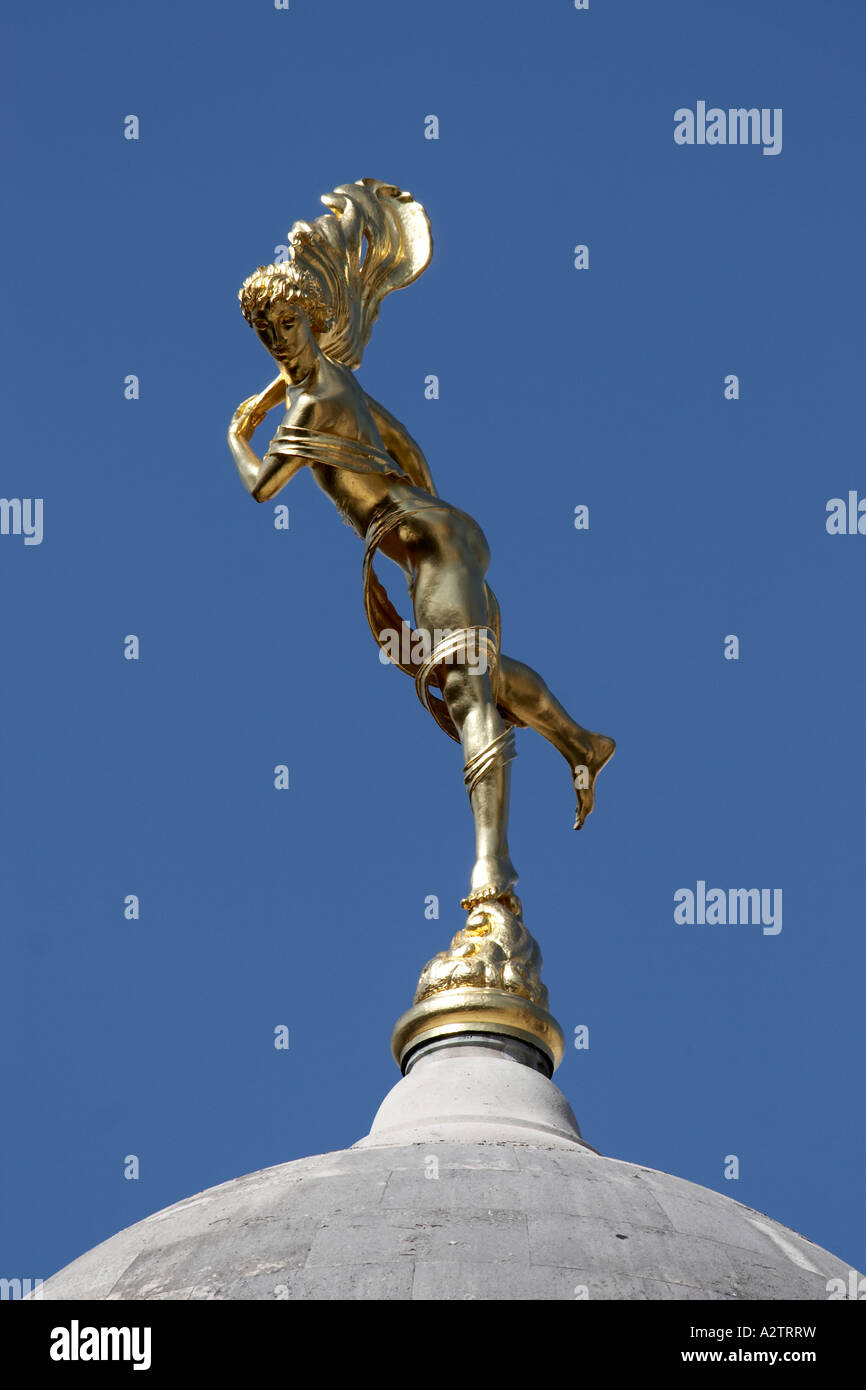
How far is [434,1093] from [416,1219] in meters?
2.64

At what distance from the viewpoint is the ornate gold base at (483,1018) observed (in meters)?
15.5

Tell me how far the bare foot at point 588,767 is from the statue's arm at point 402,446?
235 centimetres

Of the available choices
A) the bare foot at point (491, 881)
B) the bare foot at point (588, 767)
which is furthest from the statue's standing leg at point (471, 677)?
the bare foot at point (588, 767)

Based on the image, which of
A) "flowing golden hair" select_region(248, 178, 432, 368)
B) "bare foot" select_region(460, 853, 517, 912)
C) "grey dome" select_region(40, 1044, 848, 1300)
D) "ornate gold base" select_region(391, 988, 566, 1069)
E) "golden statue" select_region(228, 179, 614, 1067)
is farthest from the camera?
"flowing golden hair" select_region(248, 178, 432, 368)

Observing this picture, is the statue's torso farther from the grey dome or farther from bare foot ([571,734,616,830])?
the grey dome

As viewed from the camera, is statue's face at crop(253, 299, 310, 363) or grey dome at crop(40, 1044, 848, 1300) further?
statue's face at crop(253, 299, 310, 363)

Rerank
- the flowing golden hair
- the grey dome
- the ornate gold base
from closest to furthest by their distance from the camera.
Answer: the grey dome → the ornate gold base → the flowing golden hair

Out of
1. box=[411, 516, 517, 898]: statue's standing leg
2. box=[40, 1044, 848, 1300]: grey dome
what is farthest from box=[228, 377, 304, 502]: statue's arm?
box=[40, 1044, 848, 1300]: grey dome

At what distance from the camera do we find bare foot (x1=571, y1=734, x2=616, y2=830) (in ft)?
59.7

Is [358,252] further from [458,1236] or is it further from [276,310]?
[458,1236]

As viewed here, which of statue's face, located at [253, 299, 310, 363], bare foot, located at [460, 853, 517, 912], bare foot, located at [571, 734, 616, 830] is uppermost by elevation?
statue's face, located at [253, 299, 310, 363]

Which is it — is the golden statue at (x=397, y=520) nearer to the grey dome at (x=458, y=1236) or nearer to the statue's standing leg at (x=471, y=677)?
the statue's standing leg at (x=471, y=677)

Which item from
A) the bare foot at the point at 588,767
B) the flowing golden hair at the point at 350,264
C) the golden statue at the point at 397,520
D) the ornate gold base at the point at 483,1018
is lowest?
the ornate gold base at the point at 483,1018

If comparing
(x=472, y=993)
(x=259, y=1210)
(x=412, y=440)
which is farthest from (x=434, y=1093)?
(x=412, y=440)
